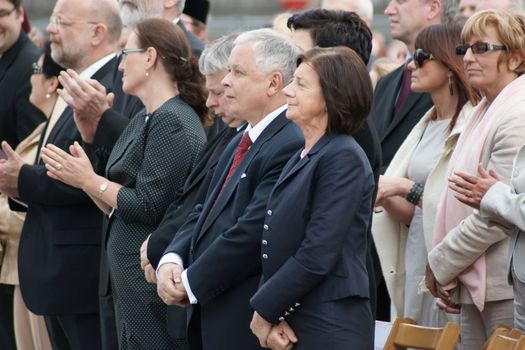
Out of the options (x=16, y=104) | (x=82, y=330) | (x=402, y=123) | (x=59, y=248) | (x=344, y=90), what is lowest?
(x=82, y=330)

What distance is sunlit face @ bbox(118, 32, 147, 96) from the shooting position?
6102mm

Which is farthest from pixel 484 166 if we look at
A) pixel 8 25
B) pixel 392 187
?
pixel 8 25

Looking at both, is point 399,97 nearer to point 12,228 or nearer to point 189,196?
point 189,196

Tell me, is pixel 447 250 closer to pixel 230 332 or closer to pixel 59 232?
pixel 230 332

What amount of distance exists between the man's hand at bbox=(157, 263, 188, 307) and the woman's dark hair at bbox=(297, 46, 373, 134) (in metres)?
0.97

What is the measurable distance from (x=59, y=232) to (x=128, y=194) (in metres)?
0.95

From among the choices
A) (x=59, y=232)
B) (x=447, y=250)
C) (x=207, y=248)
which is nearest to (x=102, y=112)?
(x=59, y=232)

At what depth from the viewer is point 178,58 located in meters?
6.13

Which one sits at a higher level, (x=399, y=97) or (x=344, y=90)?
(x=344, y=90)

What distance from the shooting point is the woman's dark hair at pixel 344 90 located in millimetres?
4676

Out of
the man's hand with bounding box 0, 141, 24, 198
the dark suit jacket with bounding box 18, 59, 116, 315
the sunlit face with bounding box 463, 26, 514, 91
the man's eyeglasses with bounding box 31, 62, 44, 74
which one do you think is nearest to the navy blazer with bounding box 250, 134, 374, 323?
the sunlit face with bounding box 463, 26, 514, 91

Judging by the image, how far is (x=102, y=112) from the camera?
644 centimetres

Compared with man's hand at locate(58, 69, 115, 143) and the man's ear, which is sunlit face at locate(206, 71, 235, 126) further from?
man's hand at locate(58, 69, 115, 143)

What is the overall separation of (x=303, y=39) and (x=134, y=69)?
2.83ft
